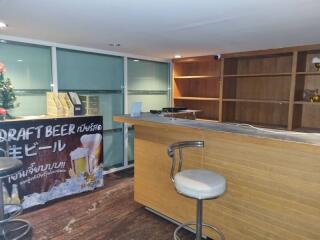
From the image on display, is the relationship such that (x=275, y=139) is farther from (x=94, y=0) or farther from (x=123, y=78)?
(x=123, y=78)

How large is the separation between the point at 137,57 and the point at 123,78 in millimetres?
456

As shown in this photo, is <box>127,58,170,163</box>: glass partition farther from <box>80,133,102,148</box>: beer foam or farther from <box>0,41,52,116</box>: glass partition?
<box>0,41,52,116</box>: glass partition

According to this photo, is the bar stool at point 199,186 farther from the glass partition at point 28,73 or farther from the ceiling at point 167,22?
the glass partition at point 28,73

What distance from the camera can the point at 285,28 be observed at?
2.30 meters

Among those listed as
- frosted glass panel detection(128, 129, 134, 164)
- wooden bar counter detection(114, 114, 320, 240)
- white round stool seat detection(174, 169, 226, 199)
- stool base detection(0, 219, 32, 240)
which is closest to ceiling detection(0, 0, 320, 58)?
wooden bar counter detection(114, 114, 320, 240)

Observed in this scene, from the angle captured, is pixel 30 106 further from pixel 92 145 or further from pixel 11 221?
pixel 11 221

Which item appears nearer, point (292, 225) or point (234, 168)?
point (292, 225)

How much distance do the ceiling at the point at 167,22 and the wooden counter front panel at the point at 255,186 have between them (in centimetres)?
93

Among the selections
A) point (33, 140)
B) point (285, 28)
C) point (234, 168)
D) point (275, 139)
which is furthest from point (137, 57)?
point (275, 139)

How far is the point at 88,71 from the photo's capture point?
3570 millimetres

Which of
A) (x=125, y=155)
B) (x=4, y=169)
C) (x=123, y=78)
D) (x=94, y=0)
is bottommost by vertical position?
(x=125, y=155)

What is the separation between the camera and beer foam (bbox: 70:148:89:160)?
3152 millimetres

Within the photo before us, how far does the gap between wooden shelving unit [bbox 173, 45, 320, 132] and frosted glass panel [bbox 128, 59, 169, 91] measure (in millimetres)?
230

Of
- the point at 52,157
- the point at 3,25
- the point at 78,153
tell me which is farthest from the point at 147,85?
the point at 3,25
